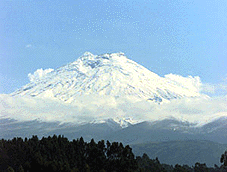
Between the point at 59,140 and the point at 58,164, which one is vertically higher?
the point at 59,140

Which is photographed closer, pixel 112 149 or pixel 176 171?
pixel 112 149

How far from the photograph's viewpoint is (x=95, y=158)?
7050cm

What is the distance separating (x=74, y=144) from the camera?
79312 mm

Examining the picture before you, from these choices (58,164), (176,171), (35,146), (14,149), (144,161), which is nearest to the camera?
(58,164)

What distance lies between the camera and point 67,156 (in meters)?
75.1

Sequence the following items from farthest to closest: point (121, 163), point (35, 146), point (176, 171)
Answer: point (176, 171) < point (35, 146) < point (121, 163)

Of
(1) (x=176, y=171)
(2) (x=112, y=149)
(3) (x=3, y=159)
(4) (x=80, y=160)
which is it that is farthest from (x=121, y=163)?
(1) (x=176, y=171)

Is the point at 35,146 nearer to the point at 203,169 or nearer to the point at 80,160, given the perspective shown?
the point at 80,160

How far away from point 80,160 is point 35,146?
15617 millimetres

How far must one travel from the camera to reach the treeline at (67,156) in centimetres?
6012

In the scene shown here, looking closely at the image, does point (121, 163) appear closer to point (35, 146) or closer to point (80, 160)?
point (80, 160)

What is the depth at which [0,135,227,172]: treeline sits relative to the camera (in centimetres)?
6012

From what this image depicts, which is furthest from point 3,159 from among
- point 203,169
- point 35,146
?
point 203,169

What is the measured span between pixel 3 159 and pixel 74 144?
558 inches
